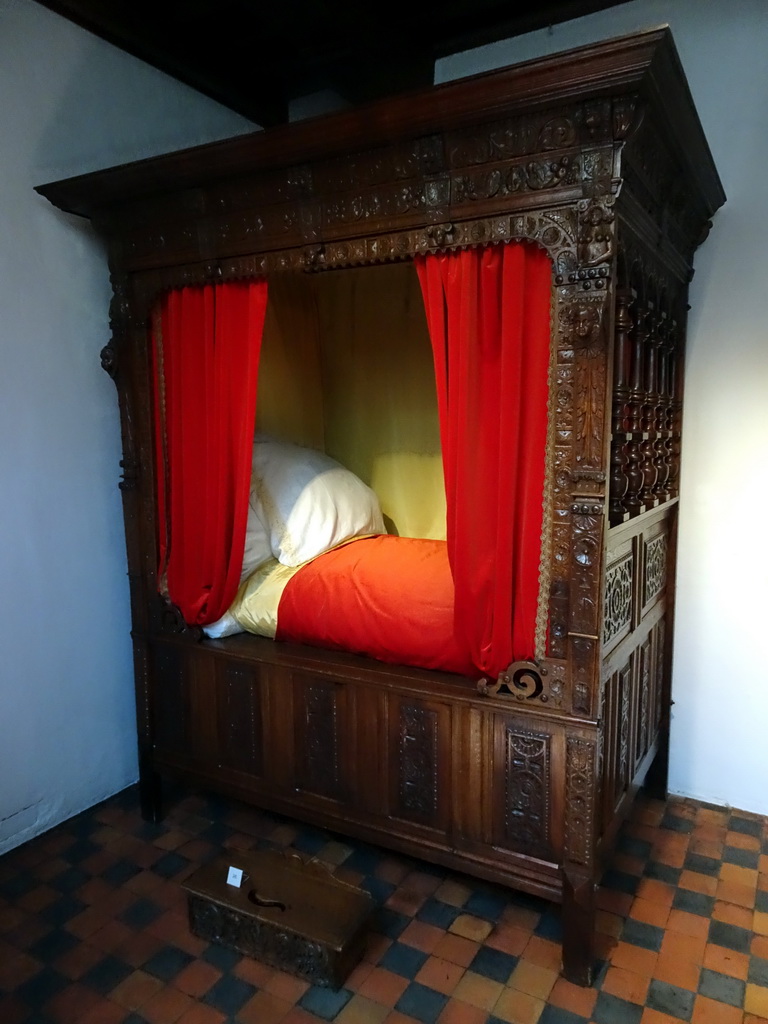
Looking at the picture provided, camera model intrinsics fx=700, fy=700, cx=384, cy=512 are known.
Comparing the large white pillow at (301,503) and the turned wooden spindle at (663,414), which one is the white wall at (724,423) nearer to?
the turned wooden spindle at (663,414)

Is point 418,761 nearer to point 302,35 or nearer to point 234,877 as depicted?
point 234,877

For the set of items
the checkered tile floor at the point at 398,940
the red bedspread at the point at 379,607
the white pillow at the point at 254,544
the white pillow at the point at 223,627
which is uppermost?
the white pillow at the point at 254,544

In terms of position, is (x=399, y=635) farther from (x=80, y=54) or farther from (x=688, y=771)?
(x=80, y=54)

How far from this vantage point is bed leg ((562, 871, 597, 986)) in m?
1.81

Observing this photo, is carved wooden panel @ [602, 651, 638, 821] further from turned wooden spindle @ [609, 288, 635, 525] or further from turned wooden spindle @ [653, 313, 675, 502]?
turned wooden spindle @ [653, 313, 675, 502]

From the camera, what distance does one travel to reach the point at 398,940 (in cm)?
197

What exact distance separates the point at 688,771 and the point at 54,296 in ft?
9.64

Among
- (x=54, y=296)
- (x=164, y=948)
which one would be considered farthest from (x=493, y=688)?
(x=54, y=296)

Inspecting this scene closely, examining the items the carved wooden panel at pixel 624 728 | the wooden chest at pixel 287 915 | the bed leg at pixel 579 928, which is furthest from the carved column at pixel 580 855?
the wooden chest at pixel 287 915

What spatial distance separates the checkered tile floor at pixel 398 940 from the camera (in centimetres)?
175

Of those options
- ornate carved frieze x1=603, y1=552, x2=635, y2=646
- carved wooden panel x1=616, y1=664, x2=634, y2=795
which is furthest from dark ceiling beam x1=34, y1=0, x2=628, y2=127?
carved wooden panel x1=616, y1=664, x2=634, y2=795

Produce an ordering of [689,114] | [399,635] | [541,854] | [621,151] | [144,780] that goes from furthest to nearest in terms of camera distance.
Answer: [144,780] → [399,635] → [541,854] → [689,114] → [621,151]

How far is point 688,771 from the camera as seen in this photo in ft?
8.98

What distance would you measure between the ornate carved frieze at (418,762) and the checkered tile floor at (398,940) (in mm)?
313
